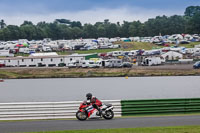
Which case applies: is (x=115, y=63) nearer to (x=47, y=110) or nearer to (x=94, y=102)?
(x=47, y=110)

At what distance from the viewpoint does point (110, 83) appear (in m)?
68.0

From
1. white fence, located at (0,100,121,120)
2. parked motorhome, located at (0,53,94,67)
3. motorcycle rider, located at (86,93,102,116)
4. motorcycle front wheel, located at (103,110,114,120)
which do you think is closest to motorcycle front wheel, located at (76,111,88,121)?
motorcycle rider, located at (86,93,102,116)

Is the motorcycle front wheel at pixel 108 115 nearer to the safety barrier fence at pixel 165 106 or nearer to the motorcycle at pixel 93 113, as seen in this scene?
the motorcycle at pixel 93 113

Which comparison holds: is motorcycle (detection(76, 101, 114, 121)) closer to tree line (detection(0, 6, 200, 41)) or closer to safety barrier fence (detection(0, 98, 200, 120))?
safety barrier fence (detection(0, 98, 200, 120))

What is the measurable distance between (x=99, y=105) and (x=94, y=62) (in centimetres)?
5422

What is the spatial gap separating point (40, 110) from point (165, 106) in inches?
269

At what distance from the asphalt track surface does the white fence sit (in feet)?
3.35

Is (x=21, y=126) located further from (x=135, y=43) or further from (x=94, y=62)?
(x=135, y=43)

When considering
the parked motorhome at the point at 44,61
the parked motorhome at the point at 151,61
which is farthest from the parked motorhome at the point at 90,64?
the parked motorhome at the point at 151,61

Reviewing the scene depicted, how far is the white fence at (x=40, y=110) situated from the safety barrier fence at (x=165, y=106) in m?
1.42

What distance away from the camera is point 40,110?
20.9 meters

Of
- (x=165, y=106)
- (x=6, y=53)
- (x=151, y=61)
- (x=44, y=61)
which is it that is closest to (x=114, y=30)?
(x=6, y=53)

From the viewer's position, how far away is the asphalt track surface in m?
17.5

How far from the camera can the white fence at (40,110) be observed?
2084cm
